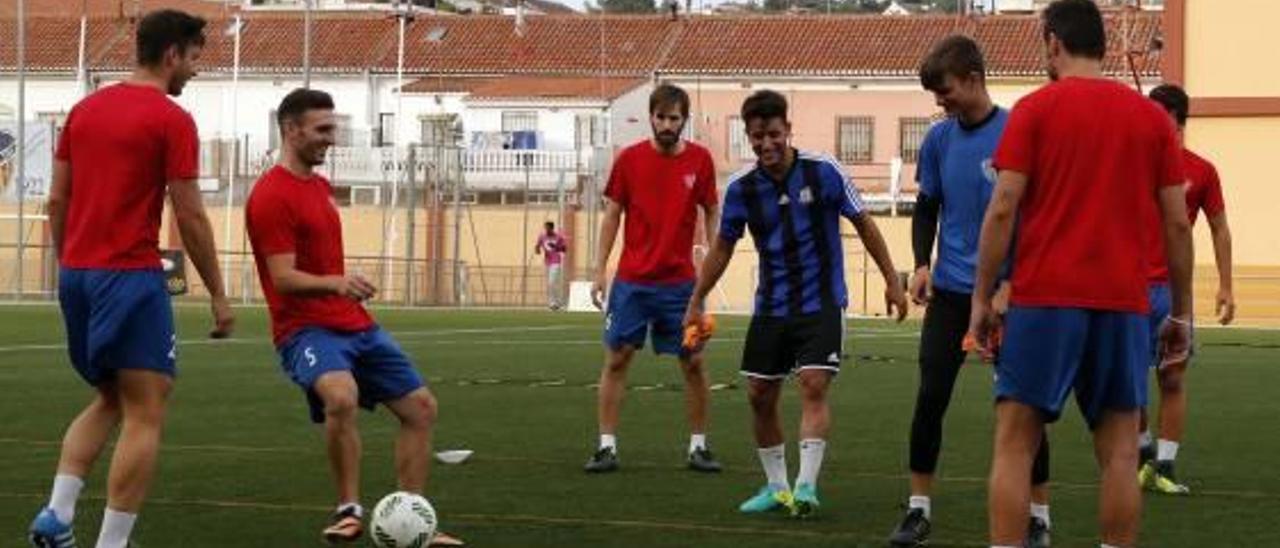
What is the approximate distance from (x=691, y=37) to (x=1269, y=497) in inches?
2942

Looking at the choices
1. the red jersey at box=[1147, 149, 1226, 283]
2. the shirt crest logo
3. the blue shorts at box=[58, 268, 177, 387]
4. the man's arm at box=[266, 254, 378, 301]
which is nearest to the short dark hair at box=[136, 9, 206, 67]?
the blue shorts at box=[58, 268, 177, 387]

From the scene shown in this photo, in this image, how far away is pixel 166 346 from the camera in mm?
10648

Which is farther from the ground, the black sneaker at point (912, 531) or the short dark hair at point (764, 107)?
the short dark hair at point (764, 107)

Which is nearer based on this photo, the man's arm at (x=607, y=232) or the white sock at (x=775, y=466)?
the white sock at (x=775, y=466)

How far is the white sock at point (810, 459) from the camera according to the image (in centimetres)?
1288

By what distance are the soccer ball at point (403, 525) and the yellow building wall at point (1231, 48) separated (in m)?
47.8

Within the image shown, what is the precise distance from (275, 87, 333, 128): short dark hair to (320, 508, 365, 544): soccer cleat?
1.62 meters

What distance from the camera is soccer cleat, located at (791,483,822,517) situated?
1283cm

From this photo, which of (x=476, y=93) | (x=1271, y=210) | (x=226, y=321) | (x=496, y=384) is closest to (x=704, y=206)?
(x=226, y=321)

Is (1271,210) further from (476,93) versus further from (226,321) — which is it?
(226,321)

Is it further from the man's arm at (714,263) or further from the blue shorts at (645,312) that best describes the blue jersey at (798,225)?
the blue shorts at (645,312)

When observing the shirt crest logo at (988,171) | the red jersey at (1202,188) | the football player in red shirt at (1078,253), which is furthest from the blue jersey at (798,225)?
the football player in red shirt at (1078,253)

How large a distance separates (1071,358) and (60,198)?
393 cm

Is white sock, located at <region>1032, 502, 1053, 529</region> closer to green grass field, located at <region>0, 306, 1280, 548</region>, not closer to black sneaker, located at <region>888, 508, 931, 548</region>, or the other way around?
green grass field, located at <region>0, 306, 1280, 548</region>
